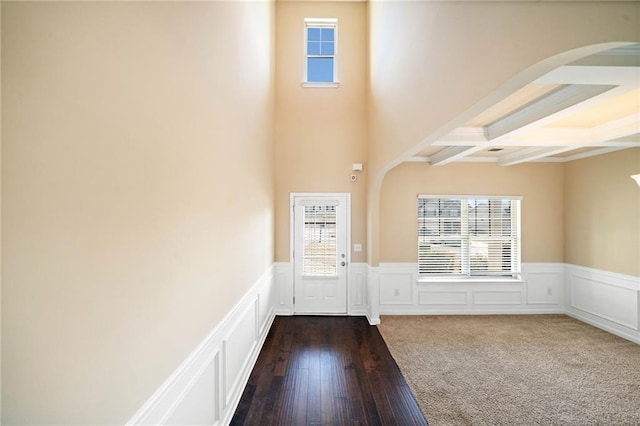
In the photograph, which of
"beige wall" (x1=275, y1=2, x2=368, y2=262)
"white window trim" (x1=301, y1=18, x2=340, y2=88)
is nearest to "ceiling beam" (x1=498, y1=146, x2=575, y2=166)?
"beige wall" (x1=275, y1=2, x2=368, y2=262)

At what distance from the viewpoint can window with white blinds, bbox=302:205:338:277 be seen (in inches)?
187

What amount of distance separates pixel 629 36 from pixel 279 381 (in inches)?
129

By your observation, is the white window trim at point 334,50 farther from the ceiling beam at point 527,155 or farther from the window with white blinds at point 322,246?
the ceiling beam at point 527,155

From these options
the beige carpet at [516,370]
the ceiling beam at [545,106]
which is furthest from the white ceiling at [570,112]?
the beige carpet at [516,370]

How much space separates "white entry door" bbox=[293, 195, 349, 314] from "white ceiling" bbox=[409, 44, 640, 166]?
199cm

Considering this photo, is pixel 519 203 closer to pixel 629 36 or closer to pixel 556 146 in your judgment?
pixel 556 146

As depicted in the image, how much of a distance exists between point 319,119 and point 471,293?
4027 millimetres

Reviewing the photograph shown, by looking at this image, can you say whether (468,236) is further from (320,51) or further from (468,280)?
(320,51)

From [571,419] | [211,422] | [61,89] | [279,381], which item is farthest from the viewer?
[279,381]

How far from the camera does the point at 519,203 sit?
15.8 ft

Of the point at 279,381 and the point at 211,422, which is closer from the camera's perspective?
the point at 211,422

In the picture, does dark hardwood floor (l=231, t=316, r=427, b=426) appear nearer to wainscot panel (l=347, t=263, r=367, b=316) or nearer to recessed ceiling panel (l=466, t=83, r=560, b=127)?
wainscot panel (l=347, t=263, r=367, b=316)

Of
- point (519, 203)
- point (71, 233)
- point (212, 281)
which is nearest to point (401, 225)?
point (519, 203)

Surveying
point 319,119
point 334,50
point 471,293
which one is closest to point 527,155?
point 471,293
